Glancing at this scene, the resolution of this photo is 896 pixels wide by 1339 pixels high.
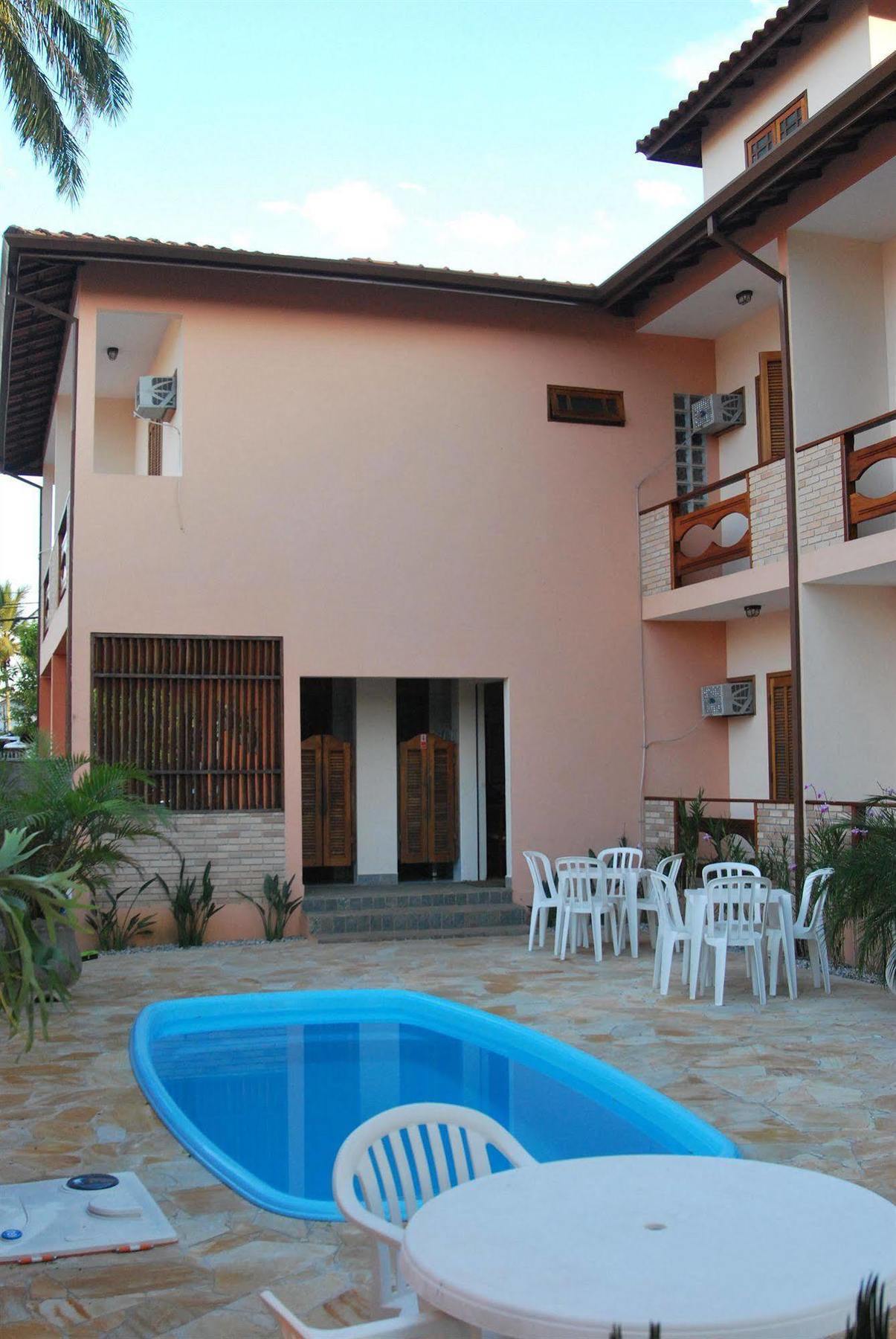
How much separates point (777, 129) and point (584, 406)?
12.2 ft

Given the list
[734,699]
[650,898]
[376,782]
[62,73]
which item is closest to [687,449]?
[734,699]

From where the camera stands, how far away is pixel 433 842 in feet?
51.8

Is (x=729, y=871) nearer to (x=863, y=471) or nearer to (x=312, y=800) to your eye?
(x=863, y=471)

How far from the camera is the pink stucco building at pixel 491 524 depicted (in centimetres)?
1265

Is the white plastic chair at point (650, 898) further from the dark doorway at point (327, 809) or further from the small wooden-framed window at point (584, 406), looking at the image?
the small wooden-framed window at point (584, 406)

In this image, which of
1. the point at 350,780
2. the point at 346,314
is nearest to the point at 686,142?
the point at 346,314

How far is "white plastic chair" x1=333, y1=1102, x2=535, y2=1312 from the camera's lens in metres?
3.20

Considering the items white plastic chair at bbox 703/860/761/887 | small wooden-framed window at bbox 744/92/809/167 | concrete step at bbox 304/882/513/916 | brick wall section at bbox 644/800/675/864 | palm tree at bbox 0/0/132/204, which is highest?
palm tree at bbox 0/0/132/204

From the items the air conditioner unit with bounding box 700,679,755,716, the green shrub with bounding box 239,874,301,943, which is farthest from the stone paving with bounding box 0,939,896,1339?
the air conditioner unit with bounding box 700,679,755,716

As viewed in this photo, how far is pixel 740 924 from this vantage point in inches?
376

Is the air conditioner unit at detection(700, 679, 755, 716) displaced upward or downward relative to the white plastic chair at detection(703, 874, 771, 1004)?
upward

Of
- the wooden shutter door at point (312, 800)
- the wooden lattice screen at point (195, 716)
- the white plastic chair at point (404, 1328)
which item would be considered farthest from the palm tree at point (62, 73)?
the white plastic chair at point (404, 1328)

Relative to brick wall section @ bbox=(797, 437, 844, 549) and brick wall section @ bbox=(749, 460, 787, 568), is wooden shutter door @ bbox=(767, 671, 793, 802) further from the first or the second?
brick wall section @ bbox=(797, 437, 844, 549)

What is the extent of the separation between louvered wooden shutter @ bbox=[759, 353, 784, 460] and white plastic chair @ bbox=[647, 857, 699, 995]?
610 centimetres
